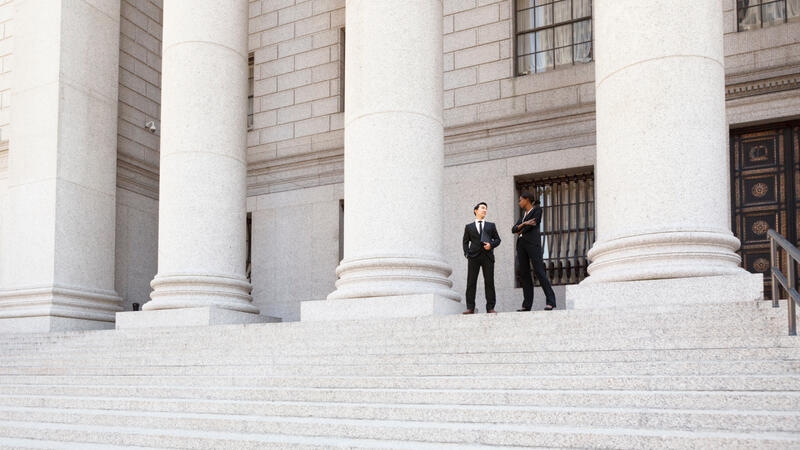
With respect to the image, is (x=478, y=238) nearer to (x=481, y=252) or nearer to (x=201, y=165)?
(x=481, y=252)

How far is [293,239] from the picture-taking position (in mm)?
22359

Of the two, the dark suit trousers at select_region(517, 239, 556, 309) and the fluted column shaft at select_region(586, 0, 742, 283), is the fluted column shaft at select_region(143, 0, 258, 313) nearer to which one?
the dark suit trousers at select_region(517, 239, 556, 309)

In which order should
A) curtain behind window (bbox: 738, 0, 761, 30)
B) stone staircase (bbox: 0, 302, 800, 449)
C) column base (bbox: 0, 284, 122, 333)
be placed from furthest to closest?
column base (bbox: 0, 284, 122, 333) < curtain behind window (bbox: 738, 0, 761, 30) < stone staircase (bbox: 0, 302, 800, 449)

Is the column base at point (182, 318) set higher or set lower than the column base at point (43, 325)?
higher

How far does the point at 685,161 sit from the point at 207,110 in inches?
373

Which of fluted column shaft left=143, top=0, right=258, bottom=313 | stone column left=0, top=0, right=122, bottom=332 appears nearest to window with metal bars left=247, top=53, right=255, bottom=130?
stone column left=0, top=0, right=122, bottom=332

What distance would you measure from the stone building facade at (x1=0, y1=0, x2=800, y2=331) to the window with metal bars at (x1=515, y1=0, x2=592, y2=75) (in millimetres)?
48

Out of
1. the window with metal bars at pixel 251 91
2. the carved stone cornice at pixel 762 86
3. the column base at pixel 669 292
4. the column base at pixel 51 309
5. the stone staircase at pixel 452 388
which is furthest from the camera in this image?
the window with metal bars at pixel 251 91

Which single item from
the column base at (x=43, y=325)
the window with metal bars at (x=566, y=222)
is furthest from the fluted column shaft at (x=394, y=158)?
the column base at (x=43, y=325)

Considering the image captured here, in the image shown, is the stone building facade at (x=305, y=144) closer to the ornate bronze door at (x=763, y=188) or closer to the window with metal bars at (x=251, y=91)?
the ornate bronze door at (x=763, y=188)

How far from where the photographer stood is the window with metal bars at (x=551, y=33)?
19.8 m

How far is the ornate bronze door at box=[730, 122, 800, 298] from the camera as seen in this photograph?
16672 mm

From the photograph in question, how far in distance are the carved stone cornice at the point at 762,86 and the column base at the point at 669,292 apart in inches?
309

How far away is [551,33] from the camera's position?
2012 cm
